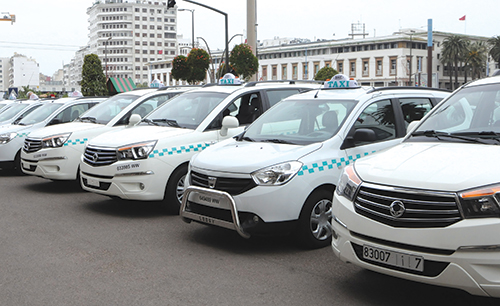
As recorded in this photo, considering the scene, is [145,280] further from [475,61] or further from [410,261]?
[475,61]

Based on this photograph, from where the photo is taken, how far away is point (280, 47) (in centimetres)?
11831

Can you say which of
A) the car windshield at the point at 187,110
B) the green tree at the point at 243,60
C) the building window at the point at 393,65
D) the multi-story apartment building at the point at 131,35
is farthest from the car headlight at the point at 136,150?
the multi-story apartment building at the point at 131,35

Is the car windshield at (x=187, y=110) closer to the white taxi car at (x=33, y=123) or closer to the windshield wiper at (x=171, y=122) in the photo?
the windshield wiper at (x=171, y=122)

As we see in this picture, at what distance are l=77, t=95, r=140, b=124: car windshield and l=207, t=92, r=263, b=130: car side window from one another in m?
3.59

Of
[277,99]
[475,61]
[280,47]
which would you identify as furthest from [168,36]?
[277,99]

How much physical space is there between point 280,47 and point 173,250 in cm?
11485

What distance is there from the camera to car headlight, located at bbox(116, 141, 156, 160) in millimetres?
7675

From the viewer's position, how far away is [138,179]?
758cm

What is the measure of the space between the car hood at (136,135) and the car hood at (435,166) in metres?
3.95

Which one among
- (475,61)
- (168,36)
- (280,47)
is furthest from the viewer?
(168,36)

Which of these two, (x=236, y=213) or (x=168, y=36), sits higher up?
(x=168, y=36)

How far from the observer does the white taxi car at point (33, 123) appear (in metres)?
12.5

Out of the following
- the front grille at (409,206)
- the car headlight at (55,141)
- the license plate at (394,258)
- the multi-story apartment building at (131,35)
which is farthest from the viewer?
the multi-story apartment building at (131,35)

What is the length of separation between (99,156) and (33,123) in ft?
20.0
